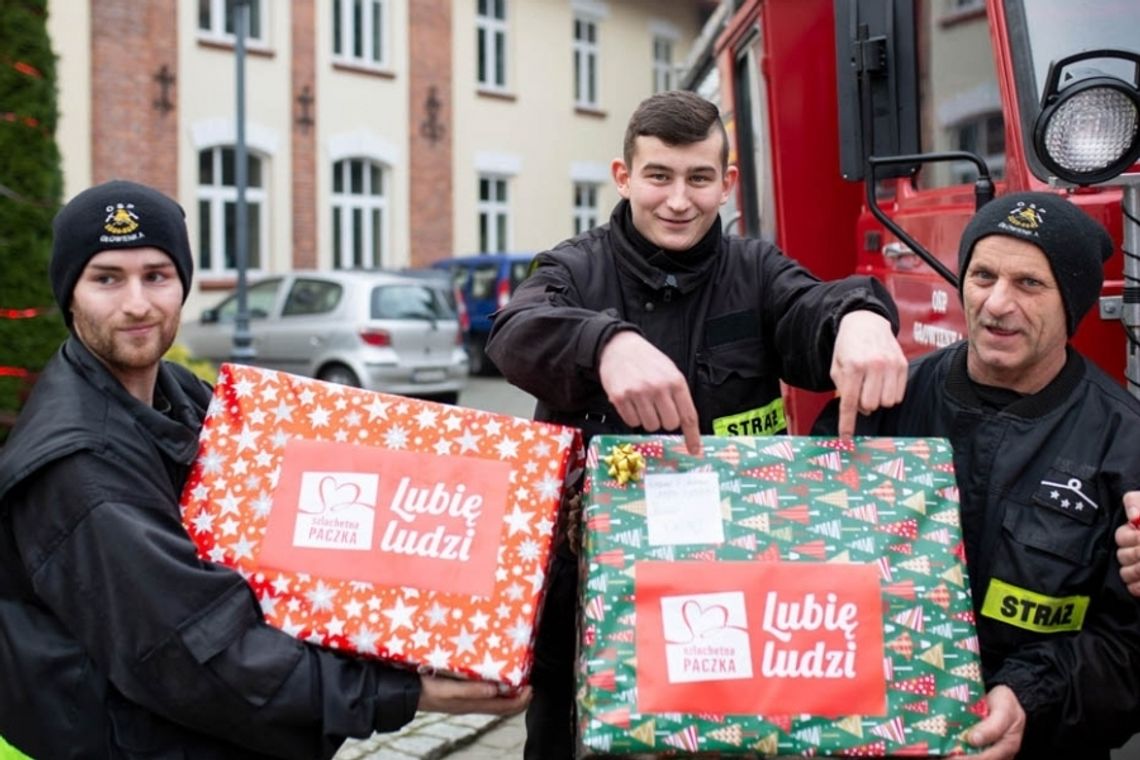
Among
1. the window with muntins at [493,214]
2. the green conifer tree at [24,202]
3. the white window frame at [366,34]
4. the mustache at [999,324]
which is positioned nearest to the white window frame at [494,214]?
the window with muntins at [493,214]

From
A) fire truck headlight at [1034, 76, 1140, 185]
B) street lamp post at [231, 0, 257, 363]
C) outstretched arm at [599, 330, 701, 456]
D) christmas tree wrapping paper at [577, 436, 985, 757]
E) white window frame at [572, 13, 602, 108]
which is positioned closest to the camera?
christmas tree wrapping paper at [577, 436, 985, 757]

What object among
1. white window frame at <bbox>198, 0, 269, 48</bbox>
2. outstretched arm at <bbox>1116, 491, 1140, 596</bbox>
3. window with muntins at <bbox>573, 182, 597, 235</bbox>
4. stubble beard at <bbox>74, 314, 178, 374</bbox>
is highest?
white window frame at <bbox>198, 0, 269, 48</bbox>

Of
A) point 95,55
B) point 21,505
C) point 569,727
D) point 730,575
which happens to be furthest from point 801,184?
point 95,55

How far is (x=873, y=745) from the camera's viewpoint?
2.00m

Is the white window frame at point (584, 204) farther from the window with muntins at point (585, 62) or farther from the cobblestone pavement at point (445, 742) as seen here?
the cobblestone pavement at point (445, 742)

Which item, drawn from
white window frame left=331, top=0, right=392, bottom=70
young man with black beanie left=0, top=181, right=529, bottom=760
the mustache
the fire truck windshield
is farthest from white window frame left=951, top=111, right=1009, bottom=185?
white window frame left=331, top=0, right=392, bottom=70

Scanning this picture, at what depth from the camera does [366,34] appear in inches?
807

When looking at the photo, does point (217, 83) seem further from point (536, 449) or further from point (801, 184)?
point (536, 449)

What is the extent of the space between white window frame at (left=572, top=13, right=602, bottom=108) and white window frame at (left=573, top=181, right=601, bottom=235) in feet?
4.93

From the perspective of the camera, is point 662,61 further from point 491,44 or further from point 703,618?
point 703,618

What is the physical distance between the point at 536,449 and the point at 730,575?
1.21 feet

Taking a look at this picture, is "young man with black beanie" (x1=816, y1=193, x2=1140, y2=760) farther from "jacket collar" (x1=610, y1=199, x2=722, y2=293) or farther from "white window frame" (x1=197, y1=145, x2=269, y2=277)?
"white window frame" (x1=197, y1=145, x2=269, y2=277)

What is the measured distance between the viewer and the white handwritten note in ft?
Answer: 6.86

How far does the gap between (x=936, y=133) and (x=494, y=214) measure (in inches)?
780
